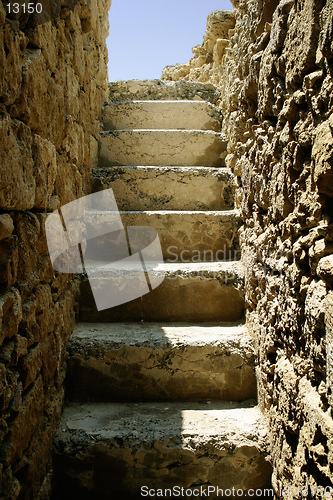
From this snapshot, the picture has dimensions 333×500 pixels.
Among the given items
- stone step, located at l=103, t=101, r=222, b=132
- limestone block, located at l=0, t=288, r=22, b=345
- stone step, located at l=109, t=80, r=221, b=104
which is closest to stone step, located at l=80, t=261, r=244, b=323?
limestone block, located at l=0, t=288, r=22, b=345

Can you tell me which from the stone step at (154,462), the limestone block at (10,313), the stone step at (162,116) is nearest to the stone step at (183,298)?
the stone step at (154,462)

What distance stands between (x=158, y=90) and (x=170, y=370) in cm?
290

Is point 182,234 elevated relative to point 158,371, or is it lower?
elevated

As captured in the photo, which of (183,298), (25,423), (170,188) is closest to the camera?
(25,423)

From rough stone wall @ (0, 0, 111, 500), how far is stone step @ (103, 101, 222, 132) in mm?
1252

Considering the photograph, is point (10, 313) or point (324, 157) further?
point (10, 313)

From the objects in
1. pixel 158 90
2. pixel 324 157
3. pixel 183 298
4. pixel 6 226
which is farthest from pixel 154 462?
pixel 158 90

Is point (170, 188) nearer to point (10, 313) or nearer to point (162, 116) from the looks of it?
point (162, 116)

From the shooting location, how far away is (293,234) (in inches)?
49.3

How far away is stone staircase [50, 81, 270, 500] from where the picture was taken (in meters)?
1.47

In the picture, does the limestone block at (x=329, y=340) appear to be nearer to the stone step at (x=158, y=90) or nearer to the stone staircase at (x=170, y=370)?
the stone staircase at (x=170, y=370)

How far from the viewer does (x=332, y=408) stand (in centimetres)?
94

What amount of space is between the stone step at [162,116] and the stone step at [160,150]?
29 cm

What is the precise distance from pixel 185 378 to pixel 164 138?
6.31 ft
